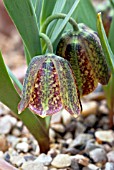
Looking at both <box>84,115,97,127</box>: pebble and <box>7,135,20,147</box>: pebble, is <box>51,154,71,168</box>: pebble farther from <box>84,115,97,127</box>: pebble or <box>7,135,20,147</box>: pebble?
<box>84,115,97,127</box>: pebble

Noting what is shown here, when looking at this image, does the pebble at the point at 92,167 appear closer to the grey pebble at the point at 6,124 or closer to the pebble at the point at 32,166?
the pebble at the point at 32,166

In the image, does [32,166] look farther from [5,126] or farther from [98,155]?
[5,126]

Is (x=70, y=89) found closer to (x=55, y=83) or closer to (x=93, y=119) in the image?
(x=55, y=83)

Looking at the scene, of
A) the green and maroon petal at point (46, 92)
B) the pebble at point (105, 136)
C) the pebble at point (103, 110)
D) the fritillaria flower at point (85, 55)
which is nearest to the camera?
the green and maroon petal at point (46, 92)

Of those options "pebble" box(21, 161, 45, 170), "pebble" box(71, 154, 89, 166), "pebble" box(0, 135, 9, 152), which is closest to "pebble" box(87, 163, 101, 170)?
"pebble" box(71, 154, 89, 166)

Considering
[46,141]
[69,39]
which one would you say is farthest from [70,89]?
[46,141]

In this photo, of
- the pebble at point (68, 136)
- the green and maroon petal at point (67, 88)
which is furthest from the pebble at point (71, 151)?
the green and maroon petal at point (67, 88)
